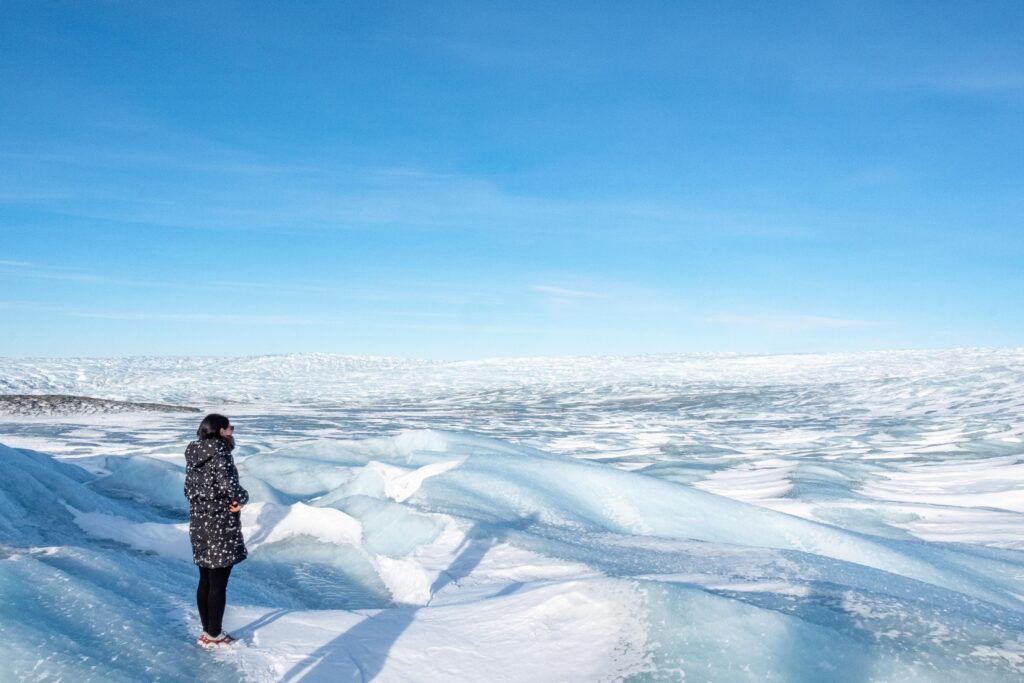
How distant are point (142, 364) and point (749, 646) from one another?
45.5 m

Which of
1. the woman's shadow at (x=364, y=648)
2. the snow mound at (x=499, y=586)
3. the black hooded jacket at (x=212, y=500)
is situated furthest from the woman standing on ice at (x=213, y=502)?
the woman's shadow at (x=364, y=648)

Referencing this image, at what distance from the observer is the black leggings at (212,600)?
3553mm

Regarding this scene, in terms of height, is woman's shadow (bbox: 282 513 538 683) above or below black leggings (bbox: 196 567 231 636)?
below

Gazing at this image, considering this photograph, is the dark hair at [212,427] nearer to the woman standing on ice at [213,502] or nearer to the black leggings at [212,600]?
the woman standing on ice at [213,502]

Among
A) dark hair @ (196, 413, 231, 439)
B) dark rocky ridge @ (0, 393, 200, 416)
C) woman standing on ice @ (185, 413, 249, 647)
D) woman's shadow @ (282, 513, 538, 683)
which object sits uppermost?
dark hair @ (196, 413, 231, 439)

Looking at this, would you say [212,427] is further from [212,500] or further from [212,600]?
[212,600]

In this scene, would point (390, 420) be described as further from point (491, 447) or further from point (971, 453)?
point (971, 453)

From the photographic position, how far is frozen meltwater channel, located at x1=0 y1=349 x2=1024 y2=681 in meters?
3.23

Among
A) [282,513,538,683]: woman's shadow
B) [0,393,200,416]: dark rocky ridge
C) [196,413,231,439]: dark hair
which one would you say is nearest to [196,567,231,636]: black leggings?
[282,513,538,683]: woman's shadow

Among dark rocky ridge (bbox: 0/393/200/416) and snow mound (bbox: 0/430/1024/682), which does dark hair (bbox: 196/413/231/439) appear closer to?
snow mound (bbox: 0/430/1024/682)

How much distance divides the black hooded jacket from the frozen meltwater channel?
43cm

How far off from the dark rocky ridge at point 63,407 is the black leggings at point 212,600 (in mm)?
17791

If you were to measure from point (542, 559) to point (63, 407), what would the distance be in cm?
1855

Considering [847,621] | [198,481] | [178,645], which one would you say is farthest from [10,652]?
[847,621]
